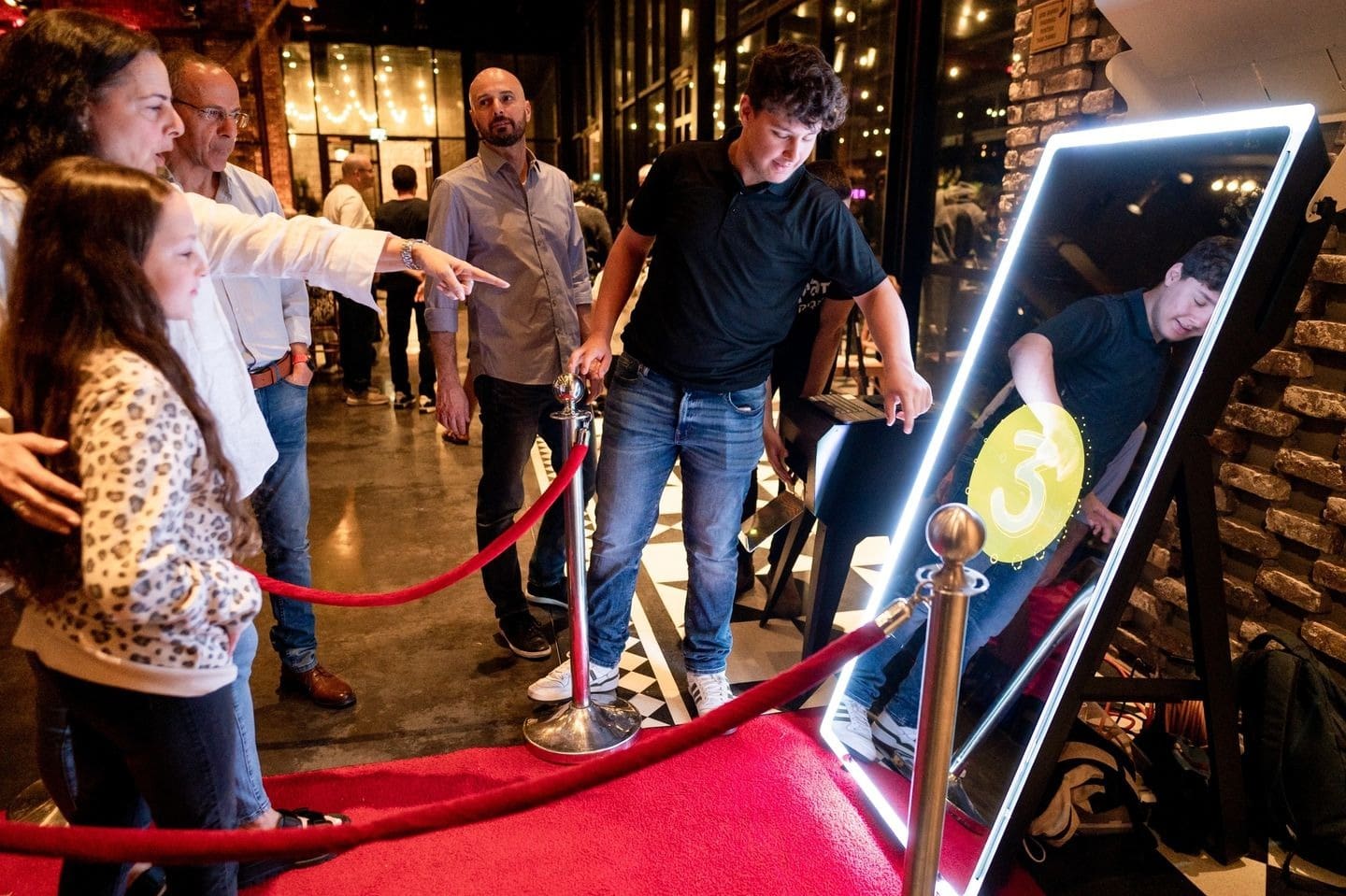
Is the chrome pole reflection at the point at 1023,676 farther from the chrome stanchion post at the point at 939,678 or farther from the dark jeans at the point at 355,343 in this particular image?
the dark jeans at the point at 355,343

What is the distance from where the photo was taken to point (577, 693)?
253 centimetres

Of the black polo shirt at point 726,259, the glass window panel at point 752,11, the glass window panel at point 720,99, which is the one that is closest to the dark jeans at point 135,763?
the black polo shirt at point 726,259

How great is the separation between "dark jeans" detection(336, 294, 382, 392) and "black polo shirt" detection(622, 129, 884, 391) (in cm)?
521

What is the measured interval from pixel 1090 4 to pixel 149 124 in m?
2.72

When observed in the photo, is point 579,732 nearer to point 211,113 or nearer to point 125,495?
point 125,495

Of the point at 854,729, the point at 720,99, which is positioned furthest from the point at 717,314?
the point at 720,99

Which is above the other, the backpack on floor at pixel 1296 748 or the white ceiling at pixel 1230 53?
the white ceiling at pixel 1230 53

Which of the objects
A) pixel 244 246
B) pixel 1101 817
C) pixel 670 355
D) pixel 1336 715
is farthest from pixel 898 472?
pixel 244 246

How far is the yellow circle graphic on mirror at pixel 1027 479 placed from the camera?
6.06 ft

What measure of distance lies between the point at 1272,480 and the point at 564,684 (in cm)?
215

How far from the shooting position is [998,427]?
80.1 inches

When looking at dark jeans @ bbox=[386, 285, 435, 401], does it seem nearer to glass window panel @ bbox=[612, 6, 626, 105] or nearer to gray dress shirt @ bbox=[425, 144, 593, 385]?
gray dress shirt @ bbox=[425, 144, 593, 385]

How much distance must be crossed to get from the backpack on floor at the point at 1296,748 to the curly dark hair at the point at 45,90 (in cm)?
284

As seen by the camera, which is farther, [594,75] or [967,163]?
[594,75]
